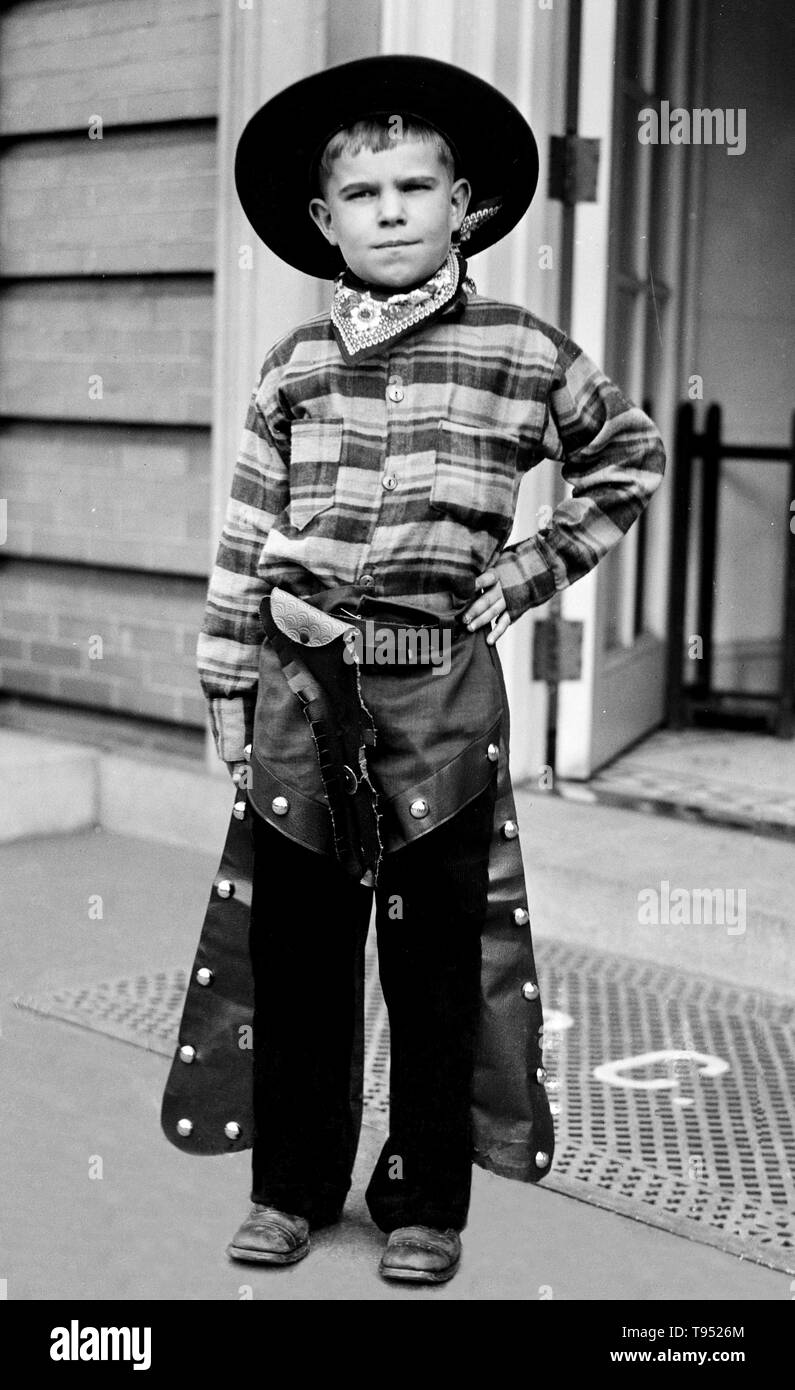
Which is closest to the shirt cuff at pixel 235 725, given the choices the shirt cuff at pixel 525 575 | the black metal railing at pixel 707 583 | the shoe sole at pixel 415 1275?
the shirt cuff at pixel 525 575

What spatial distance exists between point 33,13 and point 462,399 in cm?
354

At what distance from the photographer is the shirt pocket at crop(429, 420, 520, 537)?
229 cm

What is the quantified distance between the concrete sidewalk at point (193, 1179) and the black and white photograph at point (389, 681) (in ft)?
0.04

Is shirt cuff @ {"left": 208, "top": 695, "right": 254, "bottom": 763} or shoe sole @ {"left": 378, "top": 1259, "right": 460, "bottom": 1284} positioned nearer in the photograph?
shoe sole @ {"left": 378, "top": 1259, "right": 460, "bottom": 1284}

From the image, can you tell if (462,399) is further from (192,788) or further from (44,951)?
(192,788)

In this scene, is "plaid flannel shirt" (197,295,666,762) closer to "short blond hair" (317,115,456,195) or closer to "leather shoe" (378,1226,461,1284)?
"short blond hair" (317,115,456,195)

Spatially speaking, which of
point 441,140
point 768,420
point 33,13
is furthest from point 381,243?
point 768,420

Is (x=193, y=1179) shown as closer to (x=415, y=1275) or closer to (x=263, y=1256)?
(x=263, y=1256)

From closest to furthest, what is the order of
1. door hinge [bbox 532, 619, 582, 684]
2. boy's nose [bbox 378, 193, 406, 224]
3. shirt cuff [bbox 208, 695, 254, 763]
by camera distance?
1. boy's nose [bbox 378, 193, 406, 224]
2. shirt cuff [bbox 208, 695, 254, 763]
3. door hinge [bbox 532, 619, 582, 684]

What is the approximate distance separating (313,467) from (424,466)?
0.50 feet

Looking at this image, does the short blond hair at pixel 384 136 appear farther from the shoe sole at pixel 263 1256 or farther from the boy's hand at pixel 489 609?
the shoe sole at pixel 263 1256

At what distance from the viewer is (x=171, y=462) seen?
494 cm

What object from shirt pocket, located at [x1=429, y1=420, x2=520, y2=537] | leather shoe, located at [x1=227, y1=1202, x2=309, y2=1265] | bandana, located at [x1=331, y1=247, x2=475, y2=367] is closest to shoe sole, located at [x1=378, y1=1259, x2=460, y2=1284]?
leather shoe, located at [x1=227, y1=1202, x2=309, y2=1265]
